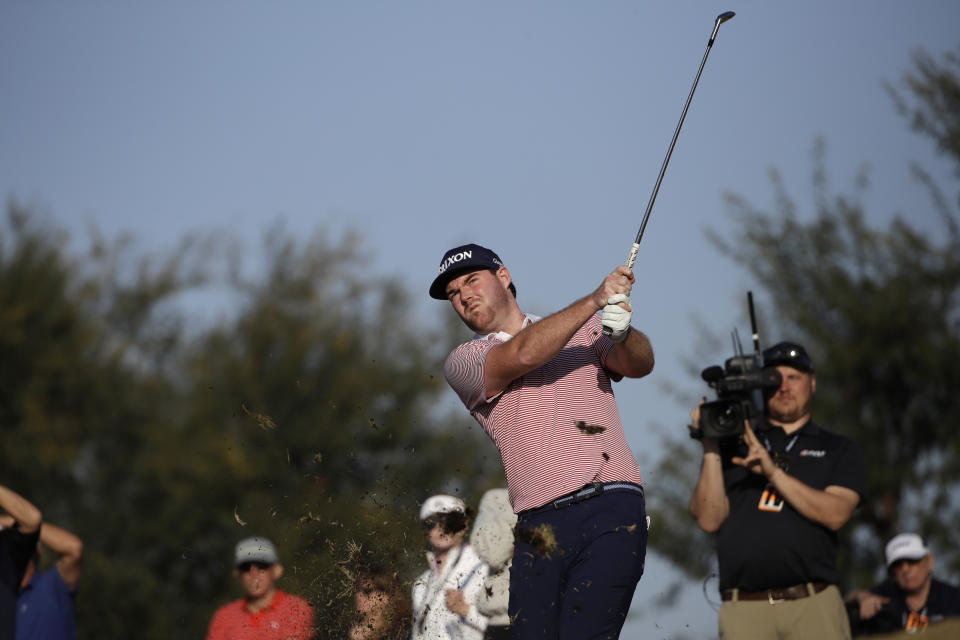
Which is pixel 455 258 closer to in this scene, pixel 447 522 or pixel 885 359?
pixel 447 522

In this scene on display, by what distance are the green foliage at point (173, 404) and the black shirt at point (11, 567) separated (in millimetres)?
14242

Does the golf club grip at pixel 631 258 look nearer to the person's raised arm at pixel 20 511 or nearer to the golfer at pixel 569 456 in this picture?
the golfer at pixel 569 456

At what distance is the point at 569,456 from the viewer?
16.7ft

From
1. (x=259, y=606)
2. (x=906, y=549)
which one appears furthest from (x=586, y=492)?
(x=259, y=606)

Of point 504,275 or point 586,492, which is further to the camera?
point 504,275

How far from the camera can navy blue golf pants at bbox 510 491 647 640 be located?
4918mm

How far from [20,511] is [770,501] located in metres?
4.76

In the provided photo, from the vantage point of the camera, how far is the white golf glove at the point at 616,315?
4.91m

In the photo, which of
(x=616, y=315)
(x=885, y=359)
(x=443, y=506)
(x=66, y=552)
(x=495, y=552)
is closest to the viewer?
(x=616, y=315)

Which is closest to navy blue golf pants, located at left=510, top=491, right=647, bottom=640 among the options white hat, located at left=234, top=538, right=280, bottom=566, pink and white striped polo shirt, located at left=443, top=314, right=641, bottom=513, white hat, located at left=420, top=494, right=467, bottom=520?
pink and white striped polo shirt, located at left=443, top=314, right=641, bottom=513

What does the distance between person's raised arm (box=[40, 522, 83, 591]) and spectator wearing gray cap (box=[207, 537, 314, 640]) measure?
111 cm

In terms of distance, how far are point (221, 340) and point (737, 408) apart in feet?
76.4

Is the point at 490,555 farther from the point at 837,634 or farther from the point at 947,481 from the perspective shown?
the point at 947,481

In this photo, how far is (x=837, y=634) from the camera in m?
5.84
